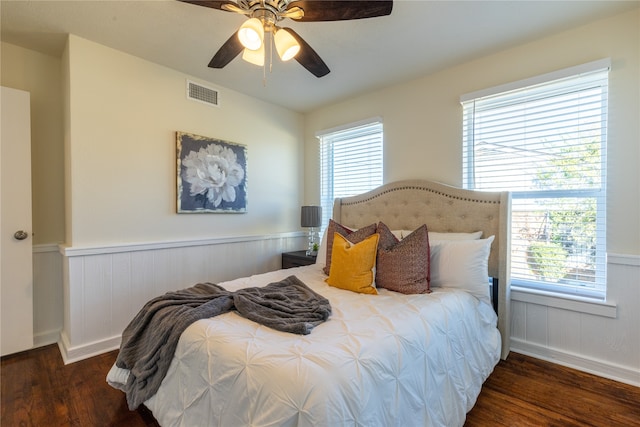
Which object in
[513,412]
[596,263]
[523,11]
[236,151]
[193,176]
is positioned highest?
[523,11]

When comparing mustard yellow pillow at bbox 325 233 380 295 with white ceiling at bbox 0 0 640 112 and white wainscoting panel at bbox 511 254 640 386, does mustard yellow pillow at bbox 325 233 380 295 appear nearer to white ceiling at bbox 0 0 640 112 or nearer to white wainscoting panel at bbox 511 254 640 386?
white wainscoting panel at bbox 511 254 640 386

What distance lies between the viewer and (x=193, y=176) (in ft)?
9.66

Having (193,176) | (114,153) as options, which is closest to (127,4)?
(114,153)

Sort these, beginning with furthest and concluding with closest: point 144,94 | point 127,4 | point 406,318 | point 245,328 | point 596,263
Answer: point 144,94 → point 596,263 → point 127,4 → point 406,318 → point 245,328

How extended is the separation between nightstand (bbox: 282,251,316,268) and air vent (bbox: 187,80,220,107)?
6.14 feet

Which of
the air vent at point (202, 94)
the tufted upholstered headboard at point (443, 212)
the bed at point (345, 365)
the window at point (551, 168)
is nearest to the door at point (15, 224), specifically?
the air vent at point (202, 94)

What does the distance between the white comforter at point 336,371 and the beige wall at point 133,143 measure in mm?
1379

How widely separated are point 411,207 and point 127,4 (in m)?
2.72

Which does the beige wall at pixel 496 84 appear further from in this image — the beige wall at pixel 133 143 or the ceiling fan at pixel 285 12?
the ceiling fan at pixel 285 12

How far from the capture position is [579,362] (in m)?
2.17

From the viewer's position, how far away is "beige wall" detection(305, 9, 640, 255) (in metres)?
2.00

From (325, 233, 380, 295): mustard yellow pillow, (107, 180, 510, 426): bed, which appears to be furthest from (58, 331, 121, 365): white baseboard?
(325, 233, 380, 295): mustard yellow pillow

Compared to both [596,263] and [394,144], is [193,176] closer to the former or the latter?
[394,144]

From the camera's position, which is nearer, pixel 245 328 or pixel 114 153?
pixel 245 328
